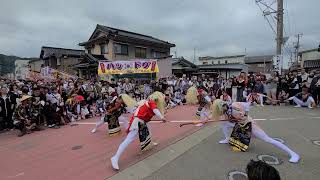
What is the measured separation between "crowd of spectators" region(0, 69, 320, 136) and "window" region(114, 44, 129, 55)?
1121cm

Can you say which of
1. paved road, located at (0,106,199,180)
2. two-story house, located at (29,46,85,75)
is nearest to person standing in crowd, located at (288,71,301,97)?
paved road, located at (0,106,199,180)

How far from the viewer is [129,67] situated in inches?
651

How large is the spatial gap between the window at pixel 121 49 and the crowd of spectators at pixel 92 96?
11207mm

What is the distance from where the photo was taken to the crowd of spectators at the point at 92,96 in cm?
907

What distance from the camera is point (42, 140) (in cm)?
773

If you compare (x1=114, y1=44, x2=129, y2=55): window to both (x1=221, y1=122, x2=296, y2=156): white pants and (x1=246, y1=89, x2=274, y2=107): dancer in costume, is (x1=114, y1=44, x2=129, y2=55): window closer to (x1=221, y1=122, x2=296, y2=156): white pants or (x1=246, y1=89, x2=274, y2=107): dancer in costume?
(x1=246, y1=89, x2=274, y2=107): dancer in costume

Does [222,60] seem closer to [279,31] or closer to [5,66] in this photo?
[279,31]

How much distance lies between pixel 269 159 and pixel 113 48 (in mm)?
22014

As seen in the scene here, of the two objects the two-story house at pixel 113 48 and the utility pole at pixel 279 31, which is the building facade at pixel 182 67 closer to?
the two-story house at pixel 113 48

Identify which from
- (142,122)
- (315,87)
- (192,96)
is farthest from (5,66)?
(142,122)

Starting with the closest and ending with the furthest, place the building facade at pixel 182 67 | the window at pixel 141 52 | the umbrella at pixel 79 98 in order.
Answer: the umbrella at pixel 79 98, the window at pixel 141 52, the building facade at pixel 182 67

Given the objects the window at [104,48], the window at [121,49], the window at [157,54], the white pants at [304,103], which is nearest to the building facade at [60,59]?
the window at [104,48]

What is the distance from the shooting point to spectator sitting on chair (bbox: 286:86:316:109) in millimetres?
11211

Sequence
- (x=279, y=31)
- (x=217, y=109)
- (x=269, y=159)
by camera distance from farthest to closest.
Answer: (x=279, y=31) < (x=217, y=109) < (x=269, y=159)
